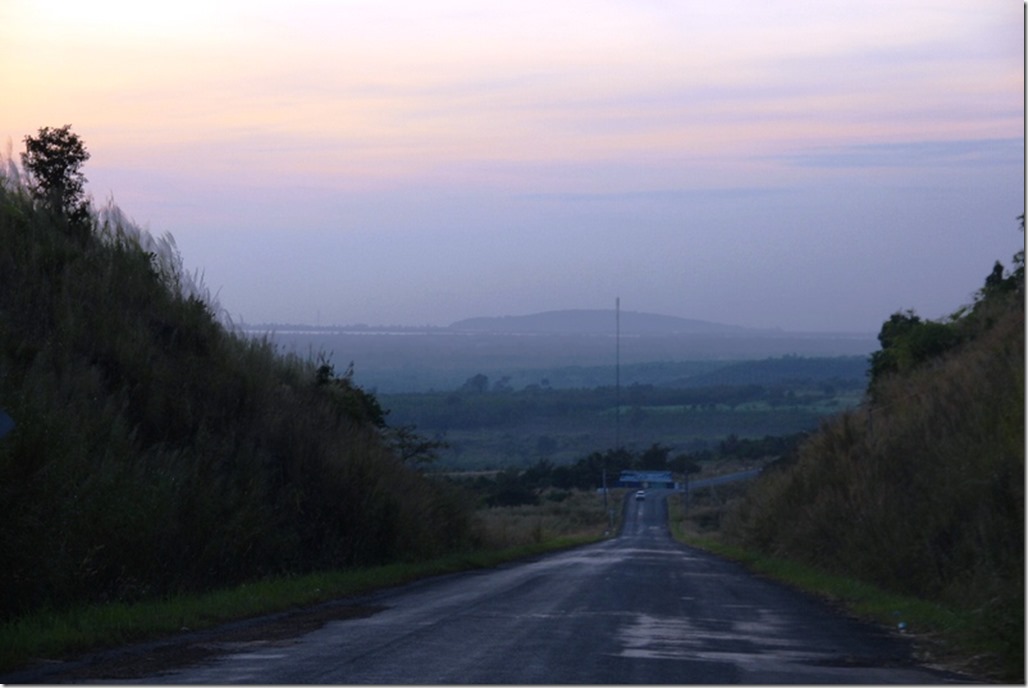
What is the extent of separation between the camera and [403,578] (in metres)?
23.8

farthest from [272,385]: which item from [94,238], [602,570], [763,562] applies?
[763,562]

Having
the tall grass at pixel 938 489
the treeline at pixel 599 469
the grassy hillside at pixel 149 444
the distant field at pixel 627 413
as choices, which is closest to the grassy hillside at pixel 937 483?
the tall grass at pixel 938 489

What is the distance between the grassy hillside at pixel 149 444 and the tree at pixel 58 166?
Answer: 37 cm

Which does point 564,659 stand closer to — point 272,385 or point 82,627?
point 82,627

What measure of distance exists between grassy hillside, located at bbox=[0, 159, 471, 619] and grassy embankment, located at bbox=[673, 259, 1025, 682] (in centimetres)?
935

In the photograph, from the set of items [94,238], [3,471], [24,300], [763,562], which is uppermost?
[94,238]

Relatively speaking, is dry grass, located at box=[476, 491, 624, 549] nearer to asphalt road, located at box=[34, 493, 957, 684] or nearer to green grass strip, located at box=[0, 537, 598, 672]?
green grass strip, located at box=[0, 537, 598, 672]

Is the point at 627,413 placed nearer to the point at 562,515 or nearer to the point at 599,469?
the point at 599,469

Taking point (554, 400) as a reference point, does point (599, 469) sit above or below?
below

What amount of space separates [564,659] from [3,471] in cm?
676

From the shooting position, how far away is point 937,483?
19969mm

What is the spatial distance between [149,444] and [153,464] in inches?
64.5

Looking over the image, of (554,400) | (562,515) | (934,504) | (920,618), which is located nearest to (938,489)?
(934,504)

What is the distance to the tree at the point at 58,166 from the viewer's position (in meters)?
25.2
